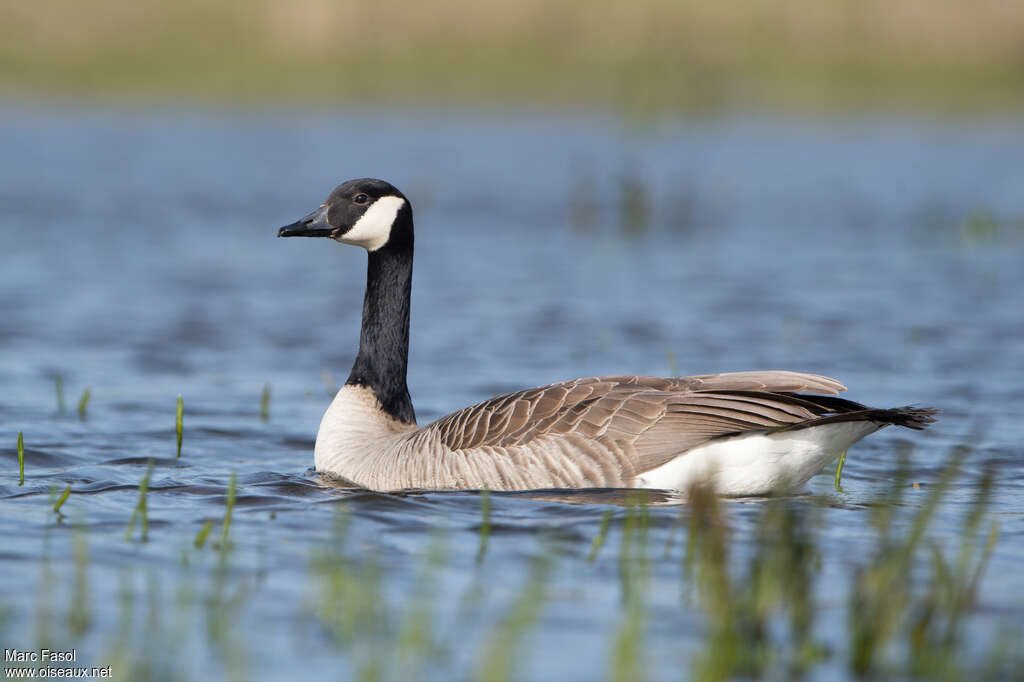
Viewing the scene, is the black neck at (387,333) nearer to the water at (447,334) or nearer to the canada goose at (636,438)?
the canada goose at (636,438)

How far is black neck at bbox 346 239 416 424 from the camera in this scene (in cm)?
806

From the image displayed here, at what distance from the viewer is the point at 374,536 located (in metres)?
6.07

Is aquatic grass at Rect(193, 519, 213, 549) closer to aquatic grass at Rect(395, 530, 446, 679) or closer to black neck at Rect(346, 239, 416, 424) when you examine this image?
aquatic grass at Rect(395, 530, 446, 679)

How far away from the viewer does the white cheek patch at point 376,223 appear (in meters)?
8.00

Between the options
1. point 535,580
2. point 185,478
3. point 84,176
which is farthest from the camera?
point 84,176

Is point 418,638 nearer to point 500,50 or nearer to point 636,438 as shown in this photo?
point 636,438

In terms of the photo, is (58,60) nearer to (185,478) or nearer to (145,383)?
(145,383)

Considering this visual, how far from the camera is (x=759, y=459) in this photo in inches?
260

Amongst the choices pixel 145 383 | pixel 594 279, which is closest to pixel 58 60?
Answer: pixel 594 279

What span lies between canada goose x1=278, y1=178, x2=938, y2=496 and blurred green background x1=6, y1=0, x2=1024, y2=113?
86.1 ft

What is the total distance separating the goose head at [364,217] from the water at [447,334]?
1.39 meters

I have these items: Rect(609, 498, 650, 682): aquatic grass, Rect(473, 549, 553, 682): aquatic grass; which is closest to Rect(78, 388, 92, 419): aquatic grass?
Rect(609, 498, 650, 682): aquatic grass

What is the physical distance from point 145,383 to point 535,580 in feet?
22.9

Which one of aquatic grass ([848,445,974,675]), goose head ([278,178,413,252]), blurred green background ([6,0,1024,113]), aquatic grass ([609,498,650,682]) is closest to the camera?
→ aquatic grass ([609,498,650,682])
